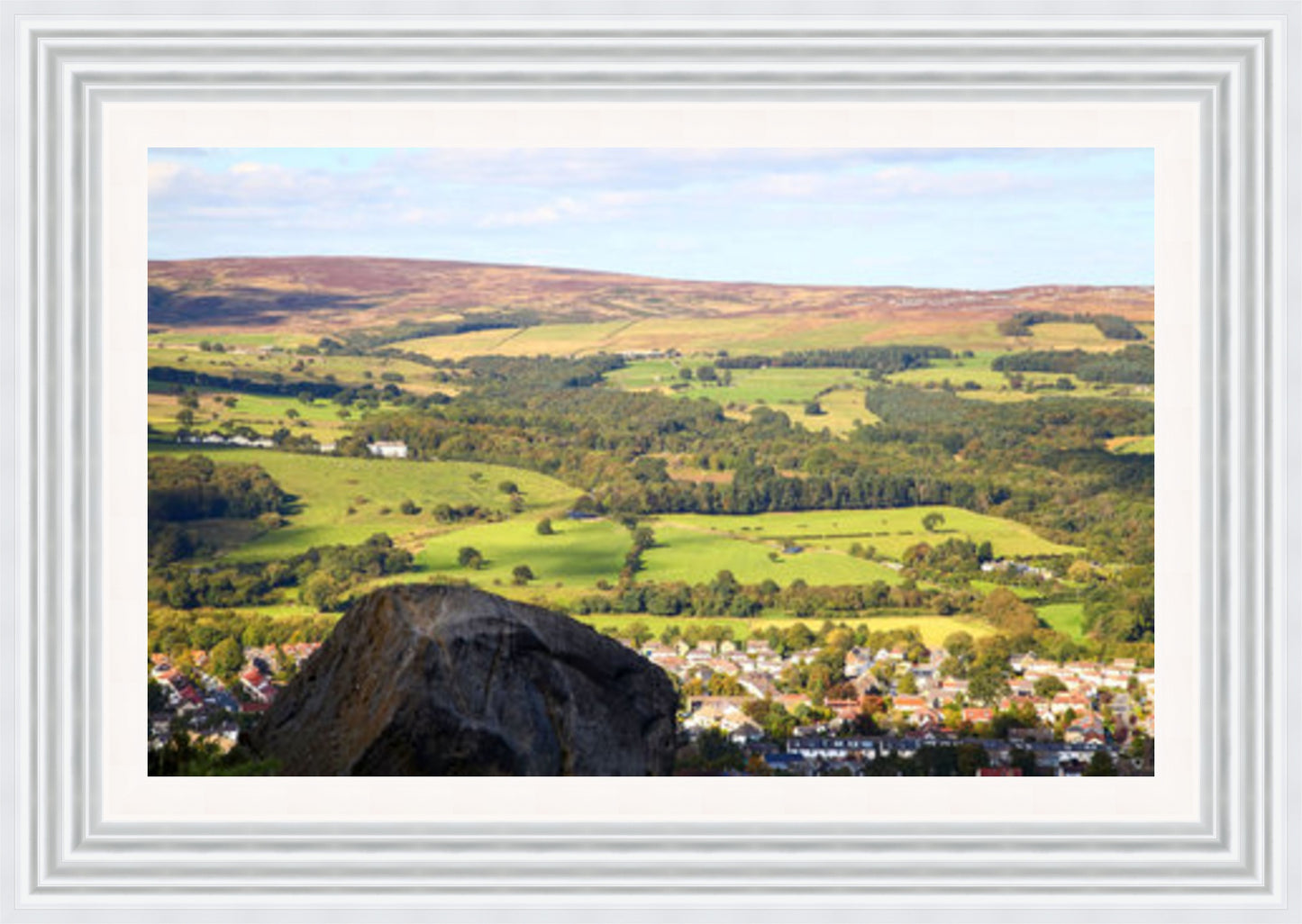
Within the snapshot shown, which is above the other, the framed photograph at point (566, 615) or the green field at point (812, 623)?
the framed photograph at point (566, 615)

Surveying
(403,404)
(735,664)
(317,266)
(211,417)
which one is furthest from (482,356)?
(735,664)

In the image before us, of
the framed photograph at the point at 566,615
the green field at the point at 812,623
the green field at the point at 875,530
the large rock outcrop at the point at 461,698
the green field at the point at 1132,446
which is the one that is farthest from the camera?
the green field at the point at 875,530

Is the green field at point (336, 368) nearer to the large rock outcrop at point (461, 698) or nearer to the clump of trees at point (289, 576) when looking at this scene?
the clump of trees at point (289, 576)

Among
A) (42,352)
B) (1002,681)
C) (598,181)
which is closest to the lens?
(42,352)

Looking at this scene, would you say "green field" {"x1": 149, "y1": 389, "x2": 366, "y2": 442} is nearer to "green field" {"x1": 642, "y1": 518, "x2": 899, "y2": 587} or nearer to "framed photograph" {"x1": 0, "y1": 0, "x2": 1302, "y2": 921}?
"green field" {"x1": 642, "y1": 518, "x2": 899, "y2": 587}

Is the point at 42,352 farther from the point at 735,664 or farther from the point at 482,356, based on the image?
the point at 482,356

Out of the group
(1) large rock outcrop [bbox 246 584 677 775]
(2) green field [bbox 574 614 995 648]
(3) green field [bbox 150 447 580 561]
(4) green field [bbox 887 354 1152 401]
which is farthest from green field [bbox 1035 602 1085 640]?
(1) large rock outcrop [bbox 246 584 677 775]

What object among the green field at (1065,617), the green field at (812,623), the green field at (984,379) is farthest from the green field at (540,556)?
the green field at (1065,617)
